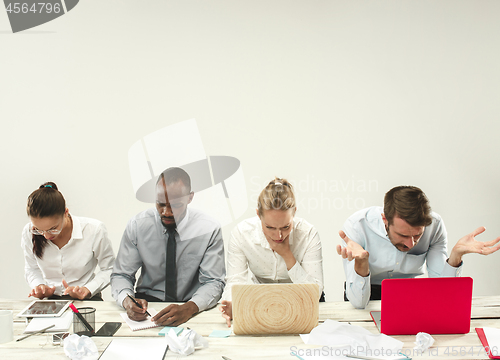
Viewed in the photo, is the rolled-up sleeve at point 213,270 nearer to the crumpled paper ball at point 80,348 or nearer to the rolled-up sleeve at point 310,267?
the rolled-up sleeve at point 310,267

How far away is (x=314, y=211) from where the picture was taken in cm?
292

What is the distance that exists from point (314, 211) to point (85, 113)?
1836 mm

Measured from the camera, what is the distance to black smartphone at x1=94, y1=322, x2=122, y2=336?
1.43 metres

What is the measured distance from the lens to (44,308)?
1.66 m

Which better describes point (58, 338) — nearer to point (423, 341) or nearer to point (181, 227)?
point (181, 227)

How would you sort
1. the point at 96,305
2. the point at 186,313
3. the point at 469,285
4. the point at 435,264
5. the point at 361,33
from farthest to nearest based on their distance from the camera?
1. the point at 361,33
2. the point at 435,264
3. the point at 96,305
4. the point at 186,313
5. the point at 469,285

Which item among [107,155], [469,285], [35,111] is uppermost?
[35,111]

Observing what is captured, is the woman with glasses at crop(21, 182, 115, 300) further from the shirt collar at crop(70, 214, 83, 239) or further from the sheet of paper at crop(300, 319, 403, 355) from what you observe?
the sheet of paper at crop(300, 319, 403, 355)

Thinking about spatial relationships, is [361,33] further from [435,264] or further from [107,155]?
[107,155]

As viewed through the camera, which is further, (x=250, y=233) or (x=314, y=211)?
(x=314, y=211)

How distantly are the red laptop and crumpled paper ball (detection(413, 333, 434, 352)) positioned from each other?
7cm

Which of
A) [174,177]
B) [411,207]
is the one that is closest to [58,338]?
[174,177]

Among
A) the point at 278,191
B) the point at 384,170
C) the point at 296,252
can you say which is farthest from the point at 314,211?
the point at 278,191

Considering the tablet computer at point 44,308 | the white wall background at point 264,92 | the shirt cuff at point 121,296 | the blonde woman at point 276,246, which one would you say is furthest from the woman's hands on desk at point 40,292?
the white wall background at point 264,92
